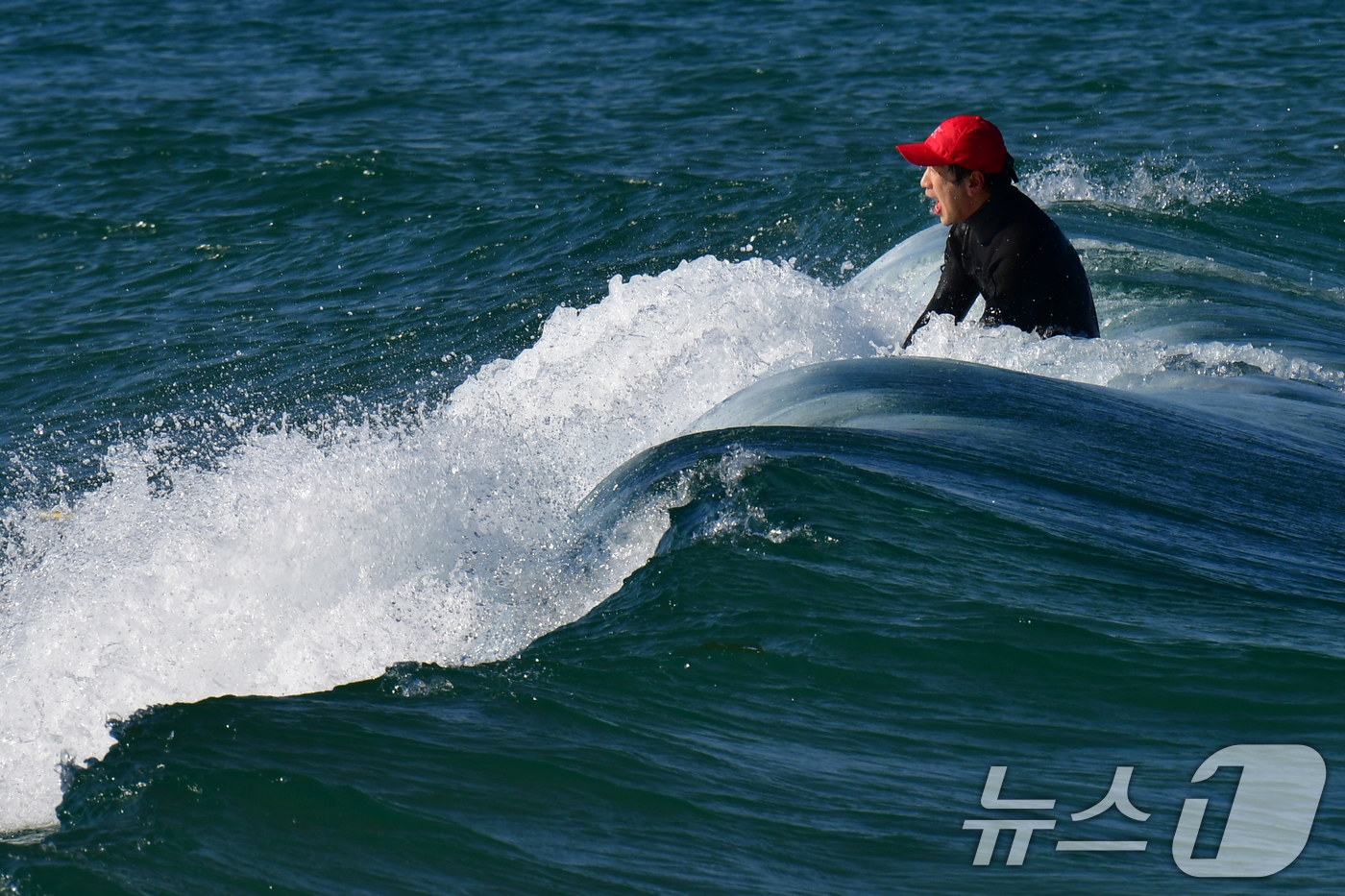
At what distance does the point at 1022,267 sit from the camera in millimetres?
5320

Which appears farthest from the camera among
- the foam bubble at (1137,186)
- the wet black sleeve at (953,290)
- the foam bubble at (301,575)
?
the foam bubble at (1137,186)

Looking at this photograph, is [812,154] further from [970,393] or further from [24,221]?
[970,393]

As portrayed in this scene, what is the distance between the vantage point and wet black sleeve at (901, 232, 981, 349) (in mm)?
5516

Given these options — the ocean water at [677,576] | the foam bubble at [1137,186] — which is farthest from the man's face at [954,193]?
the foam bubble at [1137,186]

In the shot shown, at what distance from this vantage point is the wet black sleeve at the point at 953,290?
18.1 ft

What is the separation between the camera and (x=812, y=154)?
40.1ft

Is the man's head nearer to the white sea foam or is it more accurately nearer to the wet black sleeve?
the wet black sleeve

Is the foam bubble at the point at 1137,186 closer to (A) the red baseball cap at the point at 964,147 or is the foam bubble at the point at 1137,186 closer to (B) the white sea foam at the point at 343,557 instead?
(B) the white sea foam at the point at 343,557

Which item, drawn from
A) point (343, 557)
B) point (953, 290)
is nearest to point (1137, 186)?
point (953, 290)

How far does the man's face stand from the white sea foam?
454 mm

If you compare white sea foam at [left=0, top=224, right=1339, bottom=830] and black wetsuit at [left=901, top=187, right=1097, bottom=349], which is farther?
black wetsuit at [left=901, top=187, right=1097, bottom=349]

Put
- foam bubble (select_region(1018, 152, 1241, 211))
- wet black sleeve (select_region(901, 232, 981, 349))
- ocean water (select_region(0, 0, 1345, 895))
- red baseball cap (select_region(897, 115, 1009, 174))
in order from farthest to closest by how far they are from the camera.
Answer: foam bubble (select_region(1018, 152, 1241, 211)), wet black sleeve (select_region(901, 232, 981, 349)), red baseball cap (select_region(897, 115, 1009, 174)), ocean water (select_region(0, 0, 1345, 895))

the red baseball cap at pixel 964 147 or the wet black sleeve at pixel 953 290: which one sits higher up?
the red baseball cap at pixel 964 147

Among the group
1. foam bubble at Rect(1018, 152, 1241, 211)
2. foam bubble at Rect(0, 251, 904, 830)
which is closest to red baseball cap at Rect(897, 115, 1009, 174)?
foam bubble at Rect(0, 251, 904, 830)
